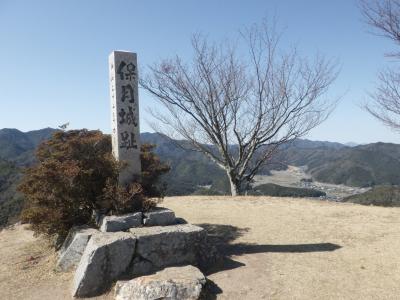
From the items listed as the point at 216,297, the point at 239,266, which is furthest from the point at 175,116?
the point at 216,297

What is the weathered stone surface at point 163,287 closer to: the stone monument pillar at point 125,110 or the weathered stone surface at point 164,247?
the weathered stone surface at point 164,247

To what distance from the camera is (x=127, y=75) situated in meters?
7.17

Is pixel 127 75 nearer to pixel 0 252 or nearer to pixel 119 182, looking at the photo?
pixel 119 182

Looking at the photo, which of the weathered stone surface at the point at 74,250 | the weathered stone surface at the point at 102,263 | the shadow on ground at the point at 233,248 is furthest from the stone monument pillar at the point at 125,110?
the shadow on ground at the point at 233,248

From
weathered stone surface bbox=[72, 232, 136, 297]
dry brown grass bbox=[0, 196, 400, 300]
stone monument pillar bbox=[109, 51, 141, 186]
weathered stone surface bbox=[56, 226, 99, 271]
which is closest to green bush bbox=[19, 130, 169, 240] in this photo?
stone monument pillar bbox=[109, 51, 141, 186]

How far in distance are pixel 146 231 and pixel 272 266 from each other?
2.17m

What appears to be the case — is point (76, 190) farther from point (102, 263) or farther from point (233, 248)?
point (233, 248)

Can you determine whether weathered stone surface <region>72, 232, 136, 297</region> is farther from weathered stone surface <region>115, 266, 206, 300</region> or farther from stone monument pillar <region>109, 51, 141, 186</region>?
stone monument pillar <region>109, 51, 141, 186</region>

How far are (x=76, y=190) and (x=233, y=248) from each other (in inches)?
126

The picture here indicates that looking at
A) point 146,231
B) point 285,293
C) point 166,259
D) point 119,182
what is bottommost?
point 285,293

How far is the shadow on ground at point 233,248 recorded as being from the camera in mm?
6266

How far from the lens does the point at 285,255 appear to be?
6859 millimetres

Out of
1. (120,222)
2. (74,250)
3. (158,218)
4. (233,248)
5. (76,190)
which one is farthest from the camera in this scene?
(233,248)

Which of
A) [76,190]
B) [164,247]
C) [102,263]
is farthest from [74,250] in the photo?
[164,247]
